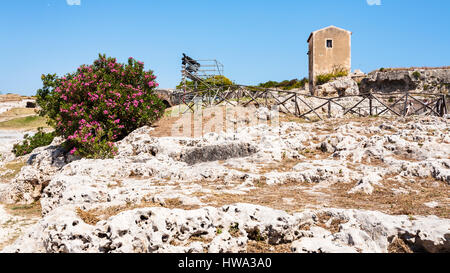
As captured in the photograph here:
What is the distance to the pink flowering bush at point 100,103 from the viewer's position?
41.0ft

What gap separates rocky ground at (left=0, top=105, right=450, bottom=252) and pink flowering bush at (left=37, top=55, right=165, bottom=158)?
98 cm

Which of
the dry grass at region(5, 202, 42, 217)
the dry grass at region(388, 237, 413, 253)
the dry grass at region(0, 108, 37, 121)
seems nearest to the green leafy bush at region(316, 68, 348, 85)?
the dry grass at region(5, 202, 42, 217)

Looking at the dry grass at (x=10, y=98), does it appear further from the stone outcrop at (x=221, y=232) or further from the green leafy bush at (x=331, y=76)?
the stone outcrop at (x=221, y=232)

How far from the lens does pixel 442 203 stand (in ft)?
16.8

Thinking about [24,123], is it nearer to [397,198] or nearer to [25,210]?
[25,210]

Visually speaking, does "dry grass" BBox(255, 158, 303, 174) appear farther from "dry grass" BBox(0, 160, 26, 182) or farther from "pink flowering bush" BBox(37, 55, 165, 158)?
"dry grass" BBox(0, 160, 26, 182)

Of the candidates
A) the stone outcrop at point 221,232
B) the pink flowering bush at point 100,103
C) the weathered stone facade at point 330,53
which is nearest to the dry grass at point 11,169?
the pink flowering bush at point 100,103

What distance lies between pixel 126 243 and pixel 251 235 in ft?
4.83

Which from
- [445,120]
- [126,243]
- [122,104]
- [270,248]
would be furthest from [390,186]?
[122,104]

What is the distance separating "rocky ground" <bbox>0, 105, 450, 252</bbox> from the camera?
3.64 meters

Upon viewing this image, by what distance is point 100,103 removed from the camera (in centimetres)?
1314

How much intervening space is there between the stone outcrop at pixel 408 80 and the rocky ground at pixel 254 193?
21.1 m

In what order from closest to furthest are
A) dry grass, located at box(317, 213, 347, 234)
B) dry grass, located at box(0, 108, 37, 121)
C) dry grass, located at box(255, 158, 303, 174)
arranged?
dry grass, located at box(317, 213, 347, 234)
dry grass, located at box(255, 158, 303, 174)
dry grass, located at box(0, 108, 37, 121)
